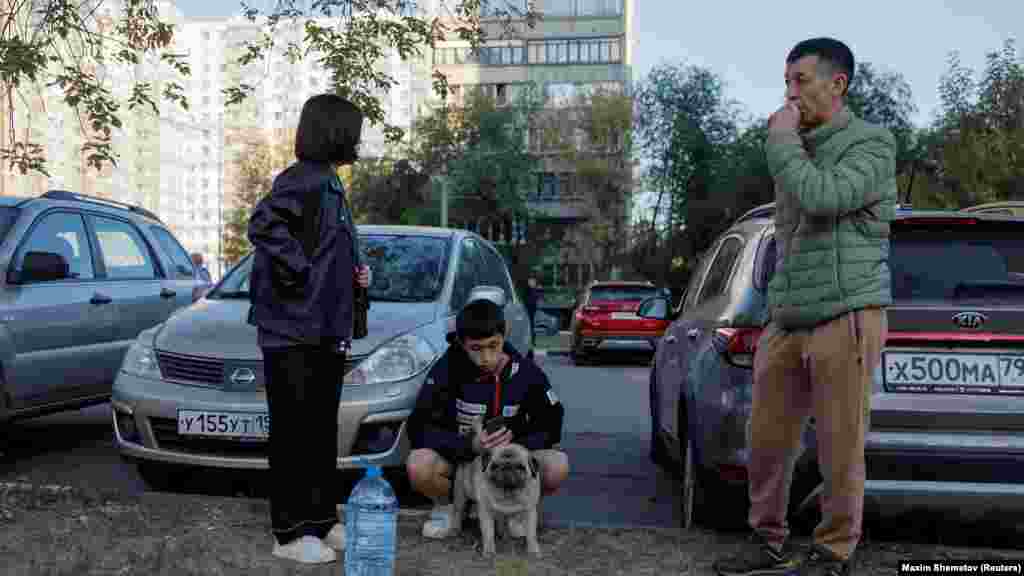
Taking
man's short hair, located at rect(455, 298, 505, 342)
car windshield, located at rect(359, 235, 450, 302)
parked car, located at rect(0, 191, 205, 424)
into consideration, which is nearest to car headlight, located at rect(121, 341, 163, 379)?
parked car, located at rect(0, 191, 205, 424)

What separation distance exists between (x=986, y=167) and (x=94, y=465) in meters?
28.7

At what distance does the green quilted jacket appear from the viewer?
11.5 feet

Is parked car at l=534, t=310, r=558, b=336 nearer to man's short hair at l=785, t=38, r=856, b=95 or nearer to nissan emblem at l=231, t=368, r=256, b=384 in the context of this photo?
nissan emblem at l=231, t=368, r=256, b=384

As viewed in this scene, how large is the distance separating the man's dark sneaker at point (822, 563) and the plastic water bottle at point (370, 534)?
1652 mm

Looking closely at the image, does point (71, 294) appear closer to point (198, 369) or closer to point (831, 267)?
point (198, 369)

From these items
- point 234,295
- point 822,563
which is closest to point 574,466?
point 234,295

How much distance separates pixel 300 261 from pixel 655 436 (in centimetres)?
420

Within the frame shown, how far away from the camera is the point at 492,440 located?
4.39 meters

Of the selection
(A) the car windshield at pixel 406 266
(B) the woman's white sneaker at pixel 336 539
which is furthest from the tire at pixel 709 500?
(A) the car windshield at pixel 406 266

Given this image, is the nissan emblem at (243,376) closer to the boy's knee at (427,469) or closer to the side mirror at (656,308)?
the boy's knee at (427,469)

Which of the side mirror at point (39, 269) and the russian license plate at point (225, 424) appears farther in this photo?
the side mirror at point (39, 269)

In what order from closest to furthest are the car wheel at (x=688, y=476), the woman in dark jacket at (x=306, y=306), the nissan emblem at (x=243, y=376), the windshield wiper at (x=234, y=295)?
the woman in dark jacket at (x=306, y=306)
the car wheel at (x=688, y=476)
the nissan emblem at (x=243, y=376)
the windshield wiper at (x=234, y=295)

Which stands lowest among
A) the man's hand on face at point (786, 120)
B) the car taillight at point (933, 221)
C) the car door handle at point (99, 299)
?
the car door handle at point (99, 299)

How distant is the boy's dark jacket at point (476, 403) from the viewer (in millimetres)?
4734
